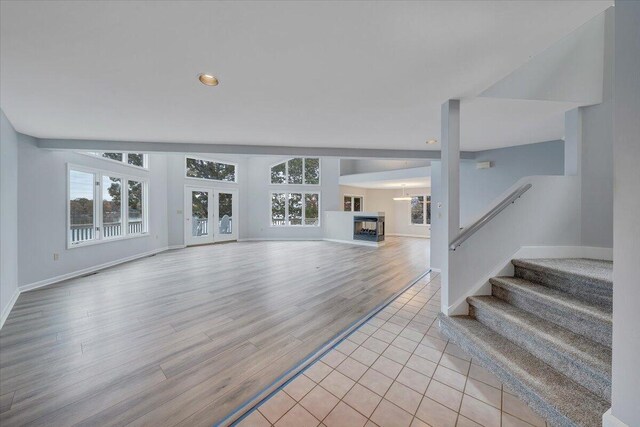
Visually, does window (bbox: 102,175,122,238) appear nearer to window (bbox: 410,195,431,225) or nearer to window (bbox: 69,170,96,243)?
window (bbox: 69,170,96,243)

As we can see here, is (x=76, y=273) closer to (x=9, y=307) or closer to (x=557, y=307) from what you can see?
(x=9, y=307)

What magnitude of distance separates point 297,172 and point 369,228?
3808mm

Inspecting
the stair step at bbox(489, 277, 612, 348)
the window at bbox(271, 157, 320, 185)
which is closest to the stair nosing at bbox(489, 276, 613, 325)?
the stair step at bbox(489, 277, 612, 348)

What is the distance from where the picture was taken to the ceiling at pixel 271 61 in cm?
137

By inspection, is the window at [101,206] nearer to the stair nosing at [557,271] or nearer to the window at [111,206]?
the window at [111,206]

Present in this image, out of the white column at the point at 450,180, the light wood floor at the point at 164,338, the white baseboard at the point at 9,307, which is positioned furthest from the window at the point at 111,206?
the white column at the point at 450,180

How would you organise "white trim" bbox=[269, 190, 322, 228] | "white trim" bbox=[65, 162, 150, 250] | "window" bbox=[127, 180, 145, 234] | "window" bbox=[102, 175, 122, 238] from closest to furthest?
"white trim" bbox=[65, 162, 150, 250]
"window" bbox=[102, 175, 122, 238]
"window" bbox=[127, 180, 145, 234]
"white trim" bbox=[269, 190, 322, 228]

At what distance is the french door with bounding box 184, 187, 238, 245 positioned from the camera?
8.22m

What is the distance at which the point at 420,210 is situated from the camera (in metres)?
11.5

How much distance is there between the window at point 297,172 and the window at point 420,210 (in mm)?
4967

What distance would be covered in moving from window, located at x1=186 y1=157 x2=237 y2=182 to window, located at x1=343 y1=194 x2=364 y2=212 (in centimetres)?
515

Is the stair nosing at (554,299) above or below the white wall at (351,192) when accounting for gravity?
below

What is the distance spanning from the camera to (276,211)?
1008 centimetres

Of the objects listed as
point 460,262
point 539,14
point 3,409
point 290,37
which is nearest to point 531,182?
point 460,262
